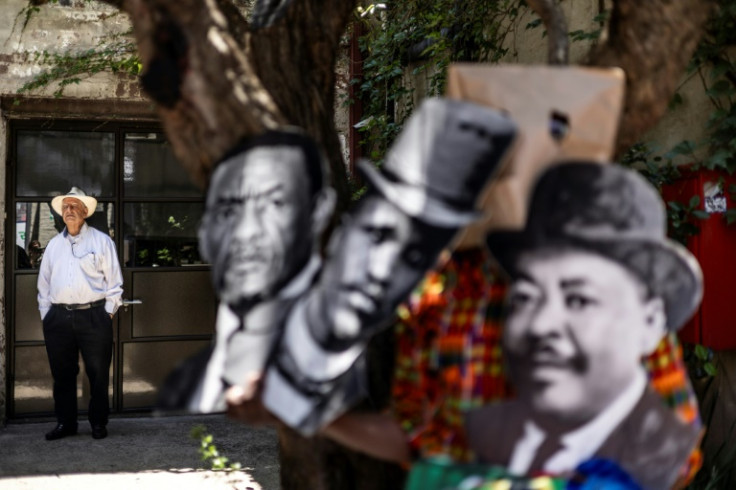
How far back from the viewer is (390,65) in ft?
21.0

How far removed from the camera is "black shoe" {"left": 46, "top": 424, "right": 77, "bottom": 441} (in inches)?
255

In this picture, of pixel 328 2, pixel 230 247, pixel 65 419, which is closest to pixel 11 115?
pixel 65 419

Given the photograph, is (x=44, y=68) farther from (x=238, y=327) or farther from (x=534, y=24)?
(x=238, y=327)

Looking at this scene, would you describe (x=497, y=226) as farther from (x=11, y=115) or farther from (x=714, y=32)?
(x=11, y=115)

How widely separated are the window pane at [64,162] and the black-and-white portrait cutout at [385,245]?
18.8 ft

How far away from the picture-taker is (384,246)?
186cm

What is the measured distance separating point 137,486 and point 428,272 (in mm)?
4093

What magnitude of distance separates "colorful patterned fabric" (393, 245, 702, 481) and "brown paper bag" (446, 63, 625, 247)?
4.6 inches

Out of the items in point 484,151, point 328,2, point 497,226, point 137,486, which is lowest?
point 137,486

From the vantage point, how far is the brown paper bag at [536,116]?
1.89 m

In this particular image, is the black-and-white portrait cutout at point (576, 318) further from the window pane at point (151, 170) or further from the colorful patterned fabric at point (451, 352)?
the window pane at point (151, 170)

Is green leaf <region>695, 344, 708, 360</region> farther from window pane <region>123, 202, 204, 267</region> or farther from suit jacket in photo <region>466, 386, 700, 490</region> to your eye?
window pane <region>123, 202, 204, 267</region>

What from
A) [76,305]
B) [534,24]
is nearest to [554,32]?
[534,24]

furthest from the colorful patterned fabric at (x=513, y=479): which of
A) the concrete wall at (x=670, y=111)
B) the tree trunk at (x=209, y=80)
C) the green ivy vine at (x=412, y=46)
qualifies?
the green ivy vine at (x=412, y=46)
